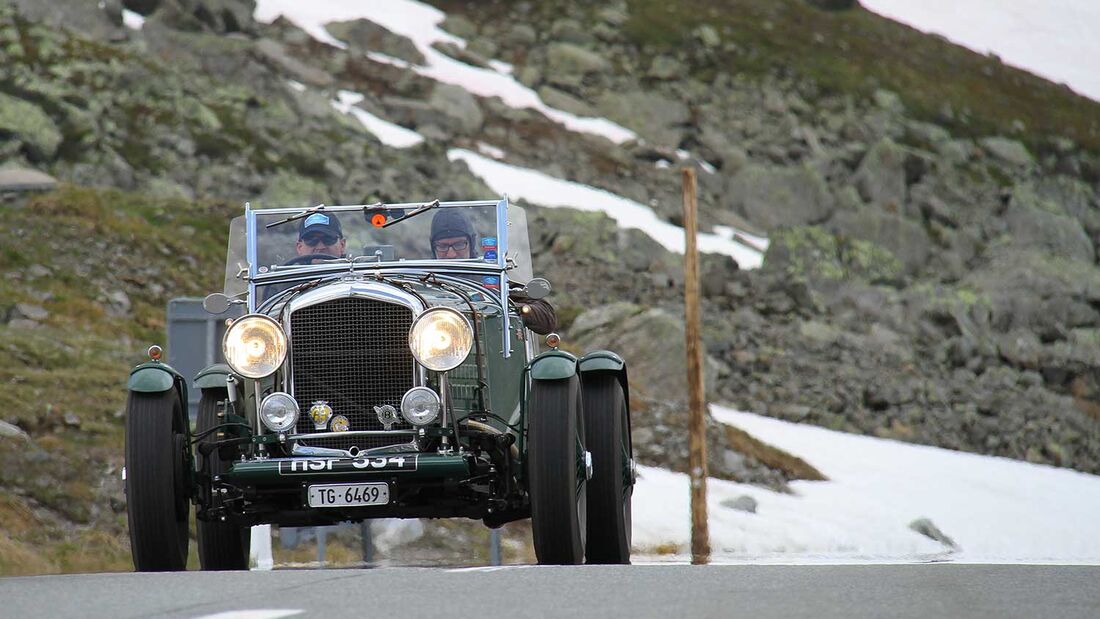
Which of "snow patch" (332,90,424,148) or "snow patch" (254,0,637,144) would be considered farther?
"snow patch" (254,0,637,144)

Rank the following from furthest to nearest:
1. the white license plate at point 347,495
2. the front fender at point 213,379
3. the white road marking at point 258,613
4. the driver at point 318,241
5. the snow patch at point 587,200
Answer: the snow patch at point 587,200, the front fender at point 213,379, the driver at point 318,241, the white license plate at point 347,495, the white road marking at point 258,613

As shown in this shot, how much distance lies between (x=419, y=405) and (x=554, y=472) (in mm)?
799

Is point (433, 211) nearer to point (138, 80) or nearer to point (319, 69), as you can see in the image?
point (138, 80)

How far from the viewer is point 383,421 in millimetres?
8992

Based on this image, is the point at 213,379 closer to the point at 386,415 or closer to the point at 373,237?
the point at 373,237

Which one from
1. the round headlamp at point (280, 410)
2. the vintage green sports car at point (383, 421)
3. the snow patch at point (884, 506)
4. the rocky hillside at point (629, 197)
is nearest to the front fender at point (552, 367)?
the vintage green sports car at point (383, 421)

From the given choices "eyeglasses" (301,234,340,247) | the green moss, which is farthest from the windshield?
the green moss

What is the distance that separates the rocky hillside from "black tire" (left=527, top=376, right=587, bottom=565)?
16.0 ft

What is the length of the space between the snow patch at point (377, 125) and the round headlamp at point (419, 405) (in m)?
43.2

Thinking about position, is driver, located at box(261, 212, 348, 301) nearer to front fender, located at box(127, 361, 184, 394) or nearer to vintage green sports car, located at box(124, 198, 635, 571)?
vintage green sports car, located at box(124, 198, 635, 571)

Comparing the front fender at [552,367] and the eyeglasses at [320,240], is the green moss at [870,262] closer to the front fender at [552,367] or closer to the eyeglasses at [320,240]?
the eyeglasses at [320,240]

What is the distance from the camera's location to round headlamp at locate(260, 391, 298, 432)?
8.91m

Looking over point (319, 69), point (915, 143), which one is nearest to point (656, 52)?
point (915, 143)

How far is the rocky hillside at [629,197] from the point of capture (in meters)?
28.5
